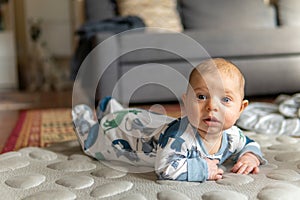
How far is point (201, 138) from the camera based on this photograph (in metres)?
0.82

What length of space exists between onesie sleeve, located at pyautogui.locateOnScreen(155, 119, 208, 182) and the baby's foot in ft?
1.04

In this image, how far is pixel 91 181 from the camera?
79 cm

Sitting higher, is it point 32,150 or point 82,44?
point 82,44

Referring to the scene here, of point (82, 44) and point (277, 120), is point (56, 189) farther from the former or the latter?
point (82, 44)

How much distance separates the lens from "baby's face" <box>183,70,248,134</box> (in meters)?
0.77

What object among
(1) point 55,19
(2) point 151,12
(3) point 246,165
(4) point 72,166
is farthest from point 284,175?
(1) point 55,19

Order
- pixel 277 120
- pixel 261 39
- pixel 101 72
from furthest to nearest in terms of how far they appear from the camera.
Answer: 1. pixel 261 39
2. pixel 101 72
3. pixel 277 120

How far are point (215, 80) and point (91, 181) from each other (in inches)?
11.3

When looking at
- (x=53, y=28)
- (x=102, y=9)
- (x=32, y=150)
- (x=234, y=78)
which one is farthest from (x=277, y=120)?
(x=53, y=28)

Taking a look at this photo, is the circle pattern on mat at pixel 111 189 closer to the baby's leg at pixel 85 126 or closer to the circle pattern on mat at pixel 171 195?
the circle pattern on mat at pixel 171 195

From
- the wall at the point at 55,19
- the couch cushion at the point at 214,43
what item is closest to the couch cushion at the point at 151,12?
the couch cushion at the point at 214,43

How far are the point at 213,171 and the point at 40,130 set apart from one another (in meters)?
0.90

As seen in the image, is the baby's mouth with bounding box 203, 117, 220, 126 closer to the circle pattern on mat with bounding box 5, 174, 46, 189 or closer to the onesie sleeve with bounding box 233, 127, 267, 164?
the onesie sleeve with bounding box 233, 127, 267, 164

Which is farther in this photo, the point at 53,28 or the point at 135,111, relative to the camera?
the point at 53,28
